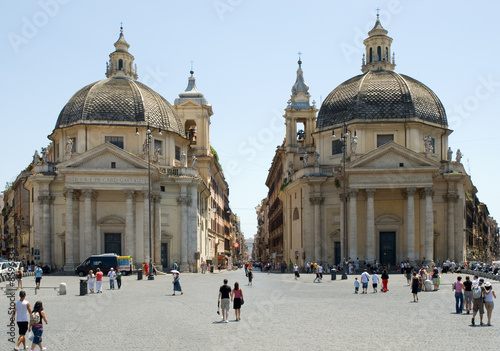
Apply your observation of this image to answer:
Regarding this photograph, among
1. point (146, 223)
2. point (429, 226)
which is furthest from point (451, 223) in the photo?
point (146, 223)

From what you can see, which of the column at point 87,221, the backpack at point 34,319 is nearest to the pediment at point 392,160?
the column at point 87,221

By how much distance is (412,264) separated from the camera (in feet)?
212

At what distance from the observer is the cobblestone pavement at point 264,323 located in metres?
20.0

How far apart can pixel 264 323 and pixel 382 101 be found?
5020 cm

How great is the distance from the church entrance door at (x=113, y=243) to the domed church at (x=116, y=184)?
0.09 metres

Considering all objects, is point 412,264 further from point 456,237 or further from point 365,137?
point 365,137

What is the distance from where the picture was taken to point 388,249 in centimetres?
6875

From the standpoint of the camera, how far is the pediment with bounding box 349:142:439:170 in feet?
215

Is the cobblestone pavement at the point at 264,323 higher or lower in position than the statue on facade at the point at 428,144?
lower

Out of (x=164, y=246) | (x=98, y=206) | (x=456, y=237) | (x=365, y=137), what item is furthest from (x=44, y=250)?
(x=456, y=237)

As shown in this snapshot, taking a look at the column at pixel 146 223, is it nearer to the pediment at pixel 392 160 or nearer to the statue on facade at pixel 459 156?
the pediment at pixel 392 160

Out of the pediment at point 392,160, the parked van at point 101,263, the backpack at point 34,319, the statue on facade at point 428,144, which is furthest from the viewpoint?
the statue on facade at point 428,144

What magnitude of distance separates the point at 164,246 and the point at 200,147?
18.1 metres

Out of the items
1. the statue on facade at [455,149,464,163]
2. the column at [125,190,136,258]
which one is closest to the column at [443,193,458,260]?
the statue on facade at [455,149,464,163]
